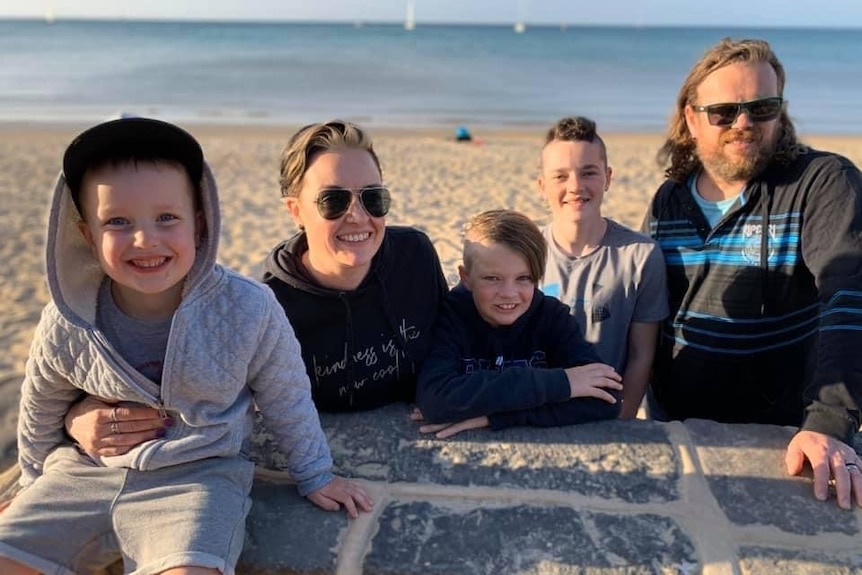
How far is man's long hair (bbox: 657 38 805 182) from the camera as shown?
3061 millimetres

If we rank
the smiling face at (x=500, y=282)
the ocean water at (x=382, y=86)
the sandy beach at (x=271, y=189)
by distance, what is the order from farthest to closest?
1. the ocean water at (x=382, y=86)
2. the sandy beach at (x=271, y=189)
3. the smiling face at (x=500, y=282)

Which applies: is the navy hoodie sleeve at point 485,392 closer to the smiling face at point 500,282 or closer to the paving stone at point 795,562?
the smiling face at point 500,282

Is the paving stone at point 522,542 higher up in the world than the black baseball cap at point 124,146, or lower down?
lower down

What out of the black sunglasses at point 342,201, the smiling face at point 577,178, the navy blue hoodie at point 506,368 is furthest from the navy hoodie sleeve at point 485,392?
the smiling face at point 577,178

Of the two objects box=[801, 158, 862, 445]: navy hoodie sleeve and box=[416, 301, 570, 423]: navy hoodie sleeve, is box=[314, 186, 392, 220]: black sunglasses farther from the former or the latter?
box=[801, 158, 862, 445]: navy hoodie sleeve

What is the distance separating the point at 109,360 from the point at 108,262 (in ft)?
0.85

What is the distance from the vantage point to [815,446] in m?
2.12

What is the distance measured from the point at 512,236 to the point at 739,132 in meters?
1.17

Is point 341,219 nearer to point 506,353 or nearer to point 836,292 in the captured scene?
point 506,353

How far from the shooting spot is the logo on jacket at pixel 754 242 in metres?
2.94

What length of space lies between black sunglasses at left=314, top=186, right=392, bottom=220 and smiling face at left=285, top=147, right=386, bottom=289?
0.01 m

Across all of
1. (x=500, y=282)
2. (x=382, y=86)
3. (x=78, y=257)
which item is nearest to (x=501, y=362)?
(x=500, y=282)

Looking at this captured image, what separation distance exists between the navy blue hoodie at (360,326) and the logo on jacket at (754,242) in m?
1.40

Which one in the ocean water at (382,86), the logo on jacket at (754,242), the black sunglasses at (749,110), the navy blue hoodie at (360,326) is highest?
the ocean water at (382,86)
